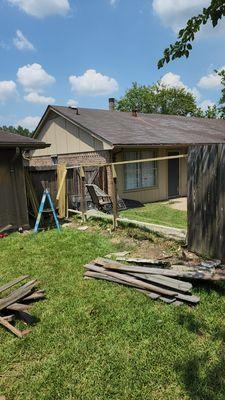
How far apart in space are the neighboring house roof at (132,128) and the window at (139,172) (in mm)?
712

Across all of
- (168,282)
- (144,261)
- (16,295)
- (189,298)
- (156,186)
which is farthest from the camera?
(156,186)

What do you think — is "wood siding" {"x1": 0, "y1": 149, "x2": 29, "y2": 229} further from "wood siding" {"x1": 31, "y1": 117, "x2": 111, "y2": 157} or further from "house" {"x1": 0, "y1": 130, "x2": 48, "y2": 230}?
"wood siding" {"x1": 31, "y1": 117, "x2": 111, "y2": 157}

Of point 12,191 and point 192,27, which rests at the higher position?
point 192,27

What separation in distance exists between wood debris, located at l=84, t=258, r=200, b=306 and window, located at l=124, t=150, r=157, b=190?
26.4ft

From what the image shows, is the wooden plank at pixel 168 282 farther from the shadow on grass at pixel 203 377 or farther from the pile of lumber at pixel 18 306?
the pile of lumber at pixel 18 306

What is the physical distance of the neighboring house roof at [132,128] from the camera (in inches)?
497

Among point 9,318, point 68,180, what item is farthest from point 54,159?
point 9,318

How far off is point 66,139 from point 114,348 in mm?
12703

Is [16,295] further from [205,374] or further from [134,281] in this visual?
[205,374]

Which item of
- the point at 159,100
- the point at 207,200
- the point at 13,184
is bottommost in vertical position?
the point at 207,200

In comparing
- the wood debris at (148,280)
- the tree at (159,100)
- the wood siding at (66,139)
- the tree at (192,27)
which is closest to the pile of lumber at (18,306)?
the wood debris at (148,280)

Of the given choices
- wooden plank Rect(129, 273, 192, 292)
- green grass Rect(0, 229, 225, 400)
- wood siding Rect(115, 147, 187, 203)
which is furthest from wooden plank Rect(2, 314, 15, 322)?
wood siding Rect(115, 147, 187, 203)

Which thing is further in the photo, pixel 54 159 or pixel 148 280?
pixel 54 159

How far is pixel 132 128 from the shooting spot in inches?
580
